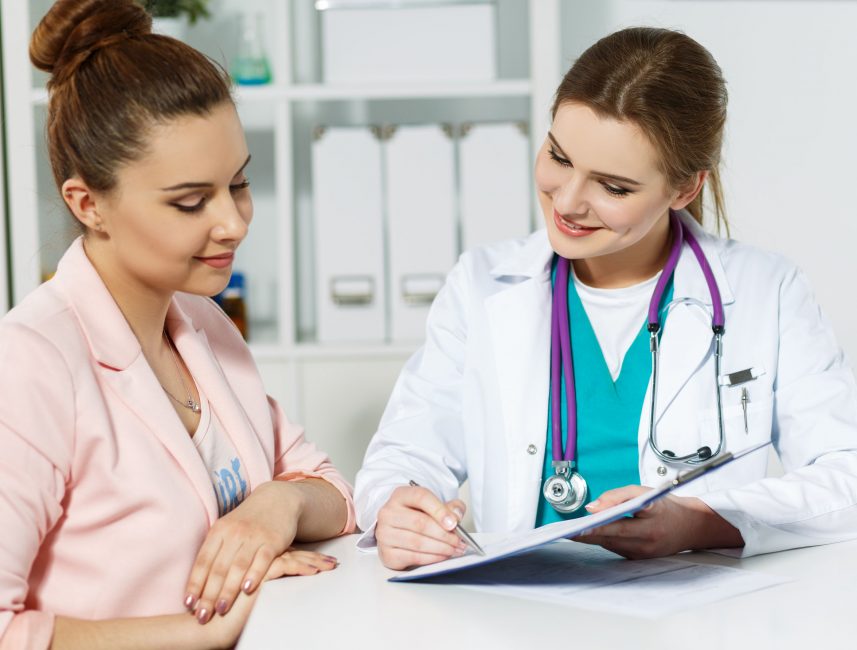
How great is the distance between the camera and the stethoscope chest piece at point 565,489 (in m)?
1.37

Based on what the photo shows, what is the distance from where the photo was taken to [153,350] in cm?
122

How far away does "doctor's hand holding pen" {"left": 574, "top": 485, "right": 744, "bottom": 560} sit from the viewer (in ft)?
3.56

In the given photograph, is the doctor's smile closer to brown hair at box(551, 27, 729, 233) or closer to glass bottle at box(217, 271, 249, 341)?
brown hair at box(551, 27, 729, 233)

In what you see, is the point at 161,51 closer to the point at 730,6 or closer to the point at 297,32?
the point at 297,32

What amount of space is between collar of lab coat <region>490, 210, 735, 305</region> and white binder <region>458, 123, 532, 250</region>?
0.80m

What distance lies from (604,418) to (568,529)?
0.61 meters

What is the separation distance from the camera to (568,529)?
34.2 inches

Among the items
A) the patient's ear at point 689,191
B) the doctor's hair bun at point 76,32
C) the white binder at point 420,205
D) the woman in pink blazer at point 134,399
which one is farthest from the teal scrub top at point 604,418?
the white binder at point 420,205

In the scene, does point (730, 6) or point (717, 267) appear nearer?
point (717, 267)

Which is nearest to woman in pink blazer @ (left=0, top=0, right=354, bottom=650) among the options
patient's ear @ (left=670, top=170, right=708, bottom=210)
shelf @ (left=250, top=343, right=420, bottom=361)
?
patient's ear @ (left=670, top=170, right=708, bottom=210)

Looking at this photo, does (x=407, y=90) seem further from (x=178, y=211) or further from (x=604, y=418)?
(x=178, y=211)

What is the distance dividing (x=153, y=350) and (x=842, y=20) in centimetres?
211

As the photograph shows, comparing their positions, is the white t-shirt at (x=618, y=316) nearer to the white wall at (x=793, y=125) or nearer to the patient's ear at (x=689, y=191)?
the patient's ear at (x=689, y=191)

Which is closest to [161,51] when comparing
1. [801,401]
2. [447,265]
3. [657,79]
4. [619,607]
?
[657,79]
